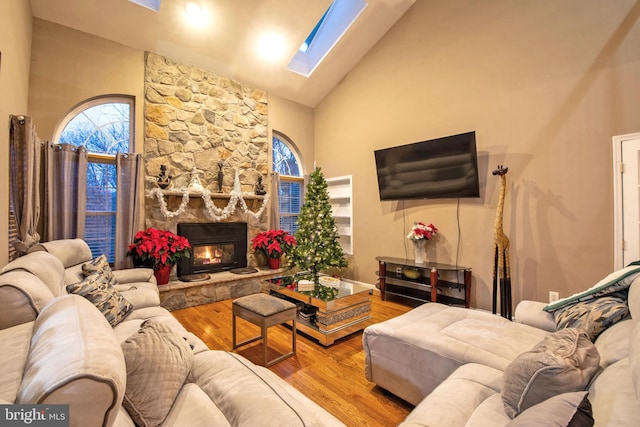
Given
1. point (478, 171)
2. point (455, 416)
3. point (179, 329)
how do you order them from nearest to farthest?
point (455, 416), point (179, 329), point (478, 171)

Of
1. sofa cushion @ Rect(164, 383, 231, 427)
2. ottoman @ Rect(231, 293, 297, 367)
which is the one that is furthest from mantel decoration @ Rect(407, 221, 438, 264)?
sofa cushion @ Rect(164, 383, 231, 427)

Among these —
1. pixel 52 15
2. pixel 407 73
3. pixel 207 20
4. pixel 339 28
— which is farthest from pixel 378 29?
pixel 52 15

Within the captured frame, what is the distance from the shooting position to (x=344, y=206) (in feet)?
18.3

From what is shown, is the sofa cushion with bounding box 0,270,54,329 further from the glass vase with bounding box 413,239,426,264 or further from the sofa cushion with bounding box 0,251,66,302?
the glass vase with bounding box 413,239,426,264

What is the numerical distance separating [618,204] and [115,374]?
407cm

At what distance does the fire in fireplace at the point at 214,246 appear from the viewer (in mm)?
4476

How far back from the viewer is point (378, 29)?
15.5 ft

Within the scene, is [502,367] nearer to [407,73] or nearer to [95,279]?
[95,279]

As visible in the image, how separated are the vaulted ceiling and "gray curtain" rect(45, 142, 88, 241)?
1658 mm

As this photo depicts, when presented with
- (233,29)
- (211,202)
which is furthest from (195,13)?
(211,202)

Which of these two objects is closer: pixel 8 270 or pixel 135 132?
pixel 8 270

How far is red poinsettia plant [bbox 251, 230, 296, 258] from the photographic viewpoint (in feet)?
16.2

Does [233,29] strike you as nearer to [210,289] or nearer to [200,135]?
[200,135]

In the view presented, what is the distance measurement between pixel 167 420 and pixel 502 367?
64.9 inches
